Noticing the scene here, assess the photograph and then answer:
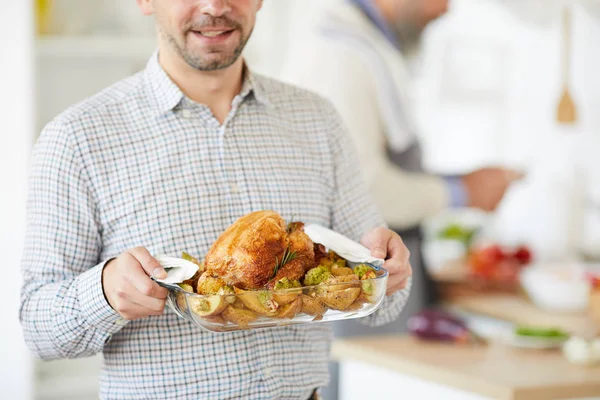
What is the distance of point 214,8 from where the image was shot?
1284 millimetres

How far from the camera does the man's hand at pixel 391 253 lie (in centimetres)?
129

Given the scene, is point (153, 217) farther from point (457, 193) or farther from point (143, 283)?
point (457, 193)

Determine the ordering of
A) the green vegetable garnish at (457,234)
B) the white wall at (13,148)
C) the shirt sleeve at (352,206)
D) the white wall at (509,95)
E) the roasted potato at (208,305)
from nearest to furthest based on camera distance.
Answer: the roasted potato at (208,305)
the shirt sleeve at (352,206)
the white wall at (13,148)
the green vegetable garnish at (457,234)
the white wall at (509,95)

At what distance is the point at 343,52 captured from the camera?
8.95 feet

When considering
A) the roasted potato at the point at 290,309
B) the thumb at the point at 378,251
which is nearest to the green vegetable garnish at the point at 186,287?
the roasted potato at the point at 290,309

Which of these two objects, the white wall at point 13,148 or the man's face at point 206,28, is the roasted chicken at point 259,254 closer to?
the man's face at point 206,28

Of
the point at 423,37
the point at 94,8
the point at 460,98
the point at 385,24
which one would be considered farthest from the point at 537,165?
the point at 94,8

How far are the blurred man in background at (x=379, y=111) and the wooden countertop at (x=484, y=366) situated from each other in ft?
1.34

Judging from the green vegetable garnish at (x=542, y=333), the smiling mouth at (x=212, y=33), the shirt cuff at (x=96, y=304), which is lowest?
the green vegetable garnish at (x=542, y=333)

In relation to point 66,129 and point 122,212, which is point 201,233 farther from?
point 66,129

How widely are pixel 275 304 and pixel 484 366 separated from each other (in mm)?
1070

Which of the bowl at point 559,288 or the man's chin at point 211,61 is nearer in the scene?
the man's chin at point 211,61

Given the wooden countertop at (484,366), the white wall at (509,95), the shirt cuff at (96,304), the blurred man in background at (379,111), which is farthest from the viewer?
the white wall at (509,95)

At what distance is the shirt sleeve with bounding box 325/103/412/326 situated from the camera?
150 centimetres
